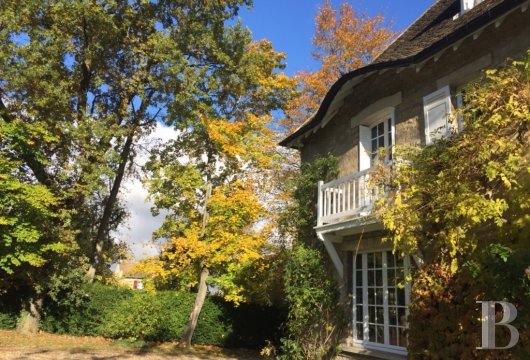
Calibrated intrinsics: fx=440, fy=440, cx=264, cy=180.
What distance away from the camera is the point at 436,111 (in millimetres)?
8180

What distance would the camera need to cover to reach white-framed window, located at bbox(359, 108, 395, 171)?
973 centimetres

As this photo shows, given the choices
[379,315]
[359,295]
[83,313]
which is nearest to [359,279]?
[359,295]

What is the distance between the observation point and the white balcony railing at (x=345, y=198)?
8.48 metres

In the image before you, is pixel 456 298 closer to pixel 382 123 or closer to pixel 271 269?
pixel 382 123

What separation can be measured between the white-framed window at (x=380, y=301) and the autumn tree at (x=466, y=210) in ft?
4.43

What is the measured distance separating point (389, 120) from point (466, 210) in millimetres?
4692

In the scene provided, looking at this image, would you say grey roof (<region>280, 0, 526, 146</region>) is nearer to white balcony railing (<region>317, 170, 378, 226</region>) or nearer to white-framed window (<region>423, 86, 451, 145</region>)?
white-framed window (<region>423, 86, 451, 145</region>)

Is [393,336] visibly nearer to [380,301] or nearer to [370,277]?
[380,301]

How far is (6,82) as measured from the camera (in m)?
15.7

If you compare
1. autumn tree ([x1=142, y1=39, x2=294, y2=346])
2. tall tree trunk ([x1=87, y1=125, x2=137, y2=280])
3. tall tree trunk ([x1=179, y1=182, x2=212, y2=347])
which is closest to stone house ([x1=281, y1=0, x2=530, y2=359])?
autumn tree ([x1=142, y1=39, x2=294, y2=346])

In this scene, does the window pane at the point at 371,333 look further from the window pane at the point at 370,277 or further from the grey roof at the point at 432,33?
the grey roof at the point at 432,33

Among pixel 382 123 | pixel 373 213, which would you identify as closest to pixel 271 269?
pixel 382 123

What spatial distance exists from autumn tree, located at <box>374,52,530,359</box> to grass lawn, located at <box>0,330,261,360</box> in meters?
8.62

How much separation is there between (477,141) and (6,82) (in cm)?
1586
